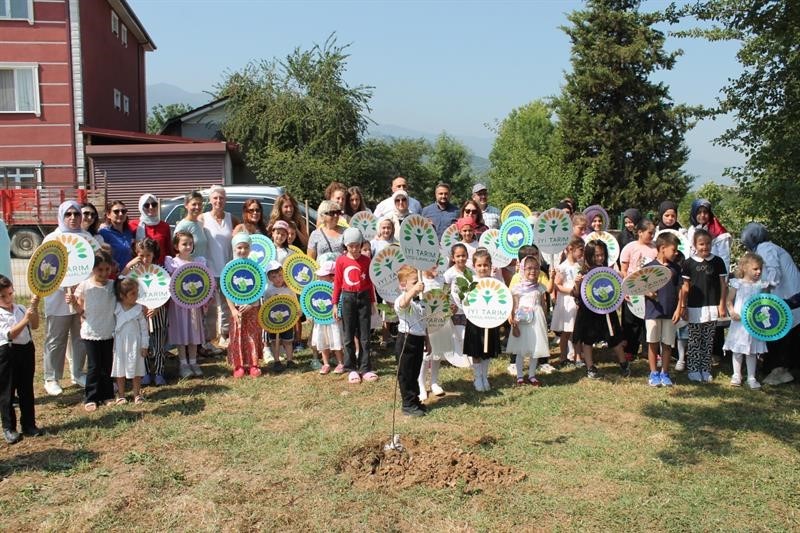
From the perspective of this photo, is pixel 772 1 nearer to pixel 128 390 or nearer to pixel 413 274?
pixel 413 274

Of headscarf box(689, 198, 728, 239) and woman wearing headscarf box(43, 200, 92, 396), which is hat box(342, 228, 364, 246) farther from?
headscarf box(689, 198, 728, 239)

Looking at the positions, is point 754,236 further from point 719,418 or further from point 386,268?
point 386,268

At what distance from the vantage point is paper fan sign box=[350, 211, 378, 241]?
845cm

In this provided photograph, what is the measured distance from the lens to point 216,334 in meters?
8.80

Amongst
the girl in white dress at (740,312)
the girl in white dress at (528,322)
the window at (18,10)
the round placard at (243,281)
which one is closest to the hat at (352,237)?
the round placard at (243,281)

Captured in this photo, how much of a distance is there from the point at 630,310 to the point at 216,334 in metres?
5.26

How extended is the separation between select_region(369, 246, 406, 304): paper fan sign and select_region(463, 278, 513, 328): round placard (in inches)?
30.7

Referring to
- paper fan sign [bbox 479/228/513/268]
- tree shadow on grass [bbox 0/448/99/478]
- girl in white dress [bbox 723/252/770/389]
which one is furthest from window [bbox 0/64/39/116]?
girl in white dress [bbox 723/252/770/389]

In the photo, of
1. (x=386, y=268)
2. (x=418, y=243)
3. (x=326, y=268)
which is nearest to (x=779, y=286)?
(x=418, y=243)

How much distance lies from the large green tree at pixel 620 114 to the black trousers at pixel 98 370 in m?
23.2

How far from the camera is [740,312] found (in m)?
7.03

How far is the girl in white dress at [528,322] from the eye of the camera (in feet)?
23.0

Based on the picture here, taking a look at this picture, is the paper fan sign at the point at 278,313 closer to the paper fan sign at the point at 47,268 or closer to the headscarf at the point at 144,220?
the headscarf at the point at 144,220

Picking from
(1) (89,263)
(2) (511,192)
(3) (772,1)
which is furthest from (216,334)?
(2) (511,192)
